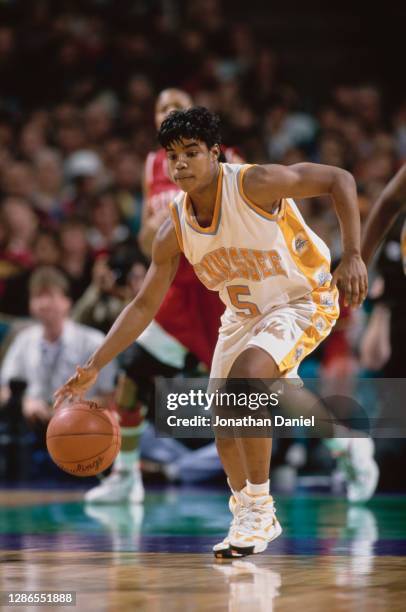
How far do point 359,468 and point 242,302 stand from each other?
2.22 meters

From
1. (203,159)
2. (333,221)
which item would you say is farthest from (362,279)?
(333,221)

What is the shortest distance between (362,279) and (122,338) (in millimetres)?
925

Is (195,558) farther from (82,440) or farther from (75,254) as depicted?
(75,254)

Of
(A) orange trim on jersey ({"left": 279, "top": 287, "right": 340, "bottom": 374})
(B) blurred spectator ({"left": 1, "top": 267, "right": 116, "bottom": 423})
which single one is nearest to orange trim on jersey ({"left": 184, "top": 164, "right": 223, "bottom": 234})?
(A) orange trim on jersey ({"left": 279, "top": 287, "right": 340, "bottom": 374})

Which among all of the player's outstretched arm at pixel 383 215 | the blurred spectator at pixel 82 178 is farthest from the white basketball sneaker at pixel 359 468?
the blurred spectator at pixel 82 178

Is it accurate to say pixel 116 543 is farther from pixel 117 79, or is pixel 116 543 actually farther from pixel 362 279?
pixel 117 79

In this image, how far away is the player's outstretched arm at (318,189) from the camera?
403cm

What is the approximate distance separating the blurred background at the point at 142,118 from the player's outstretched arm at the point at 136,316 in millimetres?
2863

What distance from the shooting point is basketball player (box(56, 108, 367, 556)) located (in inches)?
159

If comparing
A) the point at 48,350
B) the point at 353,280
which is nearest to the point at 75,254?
the point at 48,350

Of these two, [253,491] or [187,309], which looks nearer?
[253,491]

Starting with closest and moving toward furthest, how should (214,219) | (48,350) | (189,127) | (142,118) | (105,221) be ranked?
(189,127) → (214,219) → (48,350) → (105,221) → (142,118)

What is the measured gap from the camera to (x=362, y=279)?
3.94 metres

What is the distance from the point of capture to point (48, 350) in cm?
762
